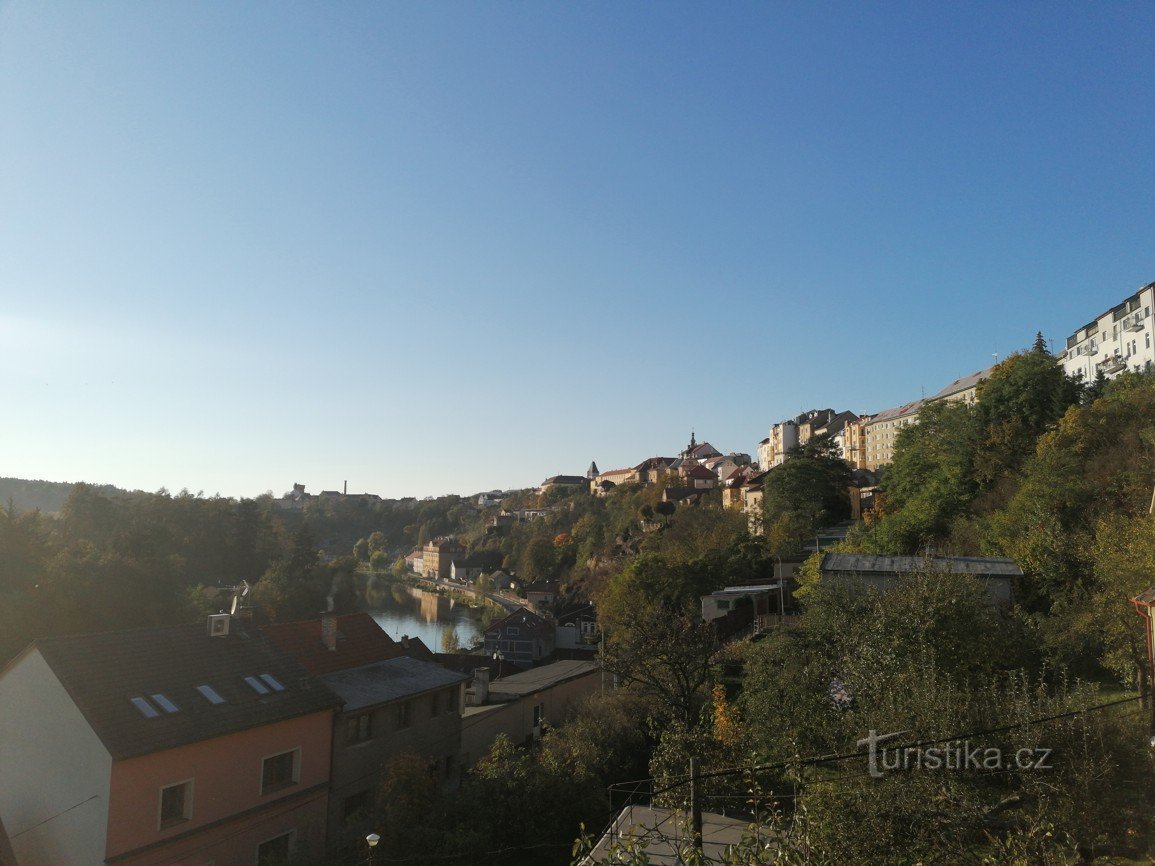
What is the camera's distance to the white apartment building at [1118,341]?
4028 centimetres

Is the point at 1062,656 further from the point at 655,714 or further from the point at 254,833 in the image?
the point at 254,833

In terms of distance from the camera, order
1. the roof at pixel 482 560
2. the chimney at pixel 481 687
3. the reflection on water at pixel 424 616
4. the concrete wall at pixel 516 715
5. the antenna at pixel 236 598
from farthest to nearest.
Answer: the roof at pixel 482 560 < the reflection on water at pixel 424 616 < the chimney at pixel 481 687 < the concrete wall at pixel 516 715 < the antenna at pixel 236 598

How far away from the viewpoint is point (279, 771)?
55.5ft

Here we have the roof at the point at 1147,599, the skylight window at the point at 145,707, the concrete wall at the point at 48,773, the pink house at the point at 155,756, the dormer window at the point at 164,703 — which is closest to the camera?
the roof at the point at 1147,599

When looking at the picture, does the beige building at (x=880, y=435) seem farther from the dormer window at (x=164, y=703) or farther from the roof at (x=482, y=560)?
the dormer window at (x=164, y=703)

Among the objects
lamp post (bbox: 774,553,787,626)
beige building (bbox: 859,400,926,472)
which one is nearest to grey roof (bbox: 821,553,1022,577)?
lamp post (bbox: 774,553,787,626)

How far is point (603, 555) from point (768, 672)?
5621cm

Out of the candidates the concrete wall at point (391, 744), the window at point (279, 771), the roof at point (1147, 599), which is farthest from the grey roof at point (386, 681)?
the roof at point (1147, 599)

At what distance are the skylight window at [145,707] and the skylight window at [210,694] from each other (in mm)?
1181

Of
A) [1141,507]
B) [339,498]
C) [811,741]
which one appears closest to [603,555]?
[1141,507]

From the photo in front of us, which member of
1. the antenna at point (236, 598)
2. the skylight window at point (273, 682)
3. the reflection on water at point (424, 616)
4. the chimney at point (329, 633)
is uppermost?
the antenna at point (236, 598)

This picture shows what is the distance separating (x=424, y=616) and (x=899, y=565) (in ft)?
210

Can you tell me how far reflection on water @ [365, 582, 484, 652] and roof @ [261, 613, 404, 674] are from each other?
3288 centimetres

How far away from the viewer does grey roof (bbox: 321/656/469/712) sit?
19.8 metres
